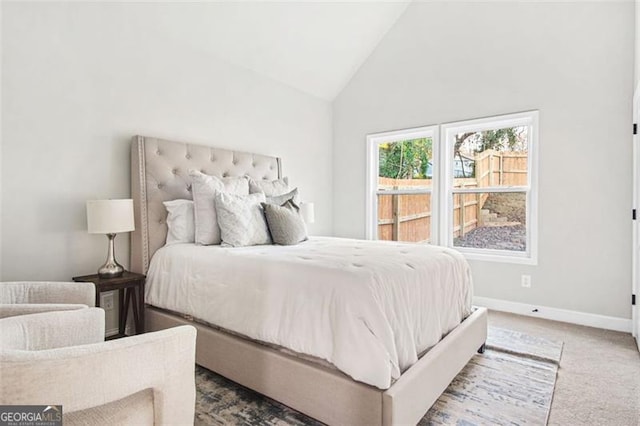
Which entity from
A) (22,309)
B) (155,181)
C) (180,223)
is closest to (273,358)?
(22,309)

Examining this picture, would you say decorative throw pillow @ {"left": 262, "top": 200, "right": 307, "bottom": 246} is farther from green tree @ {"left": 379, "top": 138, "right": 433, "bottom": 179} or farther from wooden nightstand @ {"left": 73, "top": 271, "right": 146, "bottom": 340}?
green tree @ {"left": 379, "top": 138, "right": 433, "bottom": 179}

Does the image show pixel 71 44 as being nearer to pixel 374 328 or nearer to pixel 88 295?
pixel 88 295

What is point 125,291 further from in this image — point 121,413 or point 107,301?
point 121,413

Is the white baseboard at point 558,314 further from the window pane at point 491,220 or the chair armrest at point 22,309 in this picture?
the chair armrest at point 22,309

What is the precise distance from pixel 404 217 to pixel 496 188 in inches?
45.4

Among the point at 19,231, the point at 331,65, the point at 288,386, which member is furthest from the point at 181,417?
the point at 331,65

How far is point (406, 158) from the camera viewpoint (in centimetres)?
439

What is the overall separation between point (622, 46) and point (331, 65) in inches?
111

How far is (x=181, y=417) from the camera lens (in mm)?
1109

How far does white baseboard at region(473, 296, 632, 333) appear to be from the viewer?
9.85ft

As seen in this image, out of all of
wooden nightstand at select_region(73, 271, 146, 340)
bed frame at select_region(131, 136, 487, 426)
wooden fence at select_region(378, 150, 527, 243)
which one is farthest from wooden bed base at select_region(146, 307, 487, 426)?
wooden fence at select_region(378, 150, 527, 243)

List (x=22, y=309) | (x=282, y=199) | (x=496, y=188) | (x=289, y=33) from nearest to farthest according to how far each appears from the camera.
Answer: (x=22, y=309)
(x=282, y=199)
(x=289, y=33)
(x=496, y=188)

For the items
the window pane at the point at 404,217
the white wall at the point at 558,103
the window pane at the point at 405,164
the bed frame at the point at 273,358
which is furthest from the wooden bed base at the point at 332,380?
the window pane at the point at 405,164

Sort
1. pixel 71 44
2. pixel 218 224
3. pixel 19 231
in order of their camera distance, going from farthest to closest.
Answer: pixel 218 224 → pixel 71 44 → pixel 19 231
